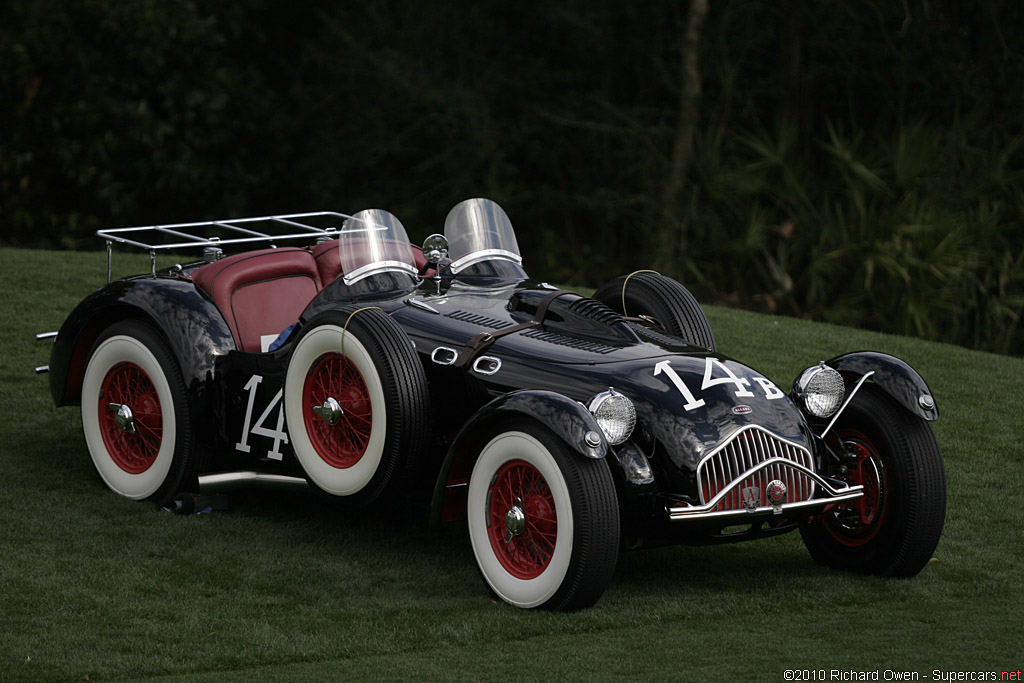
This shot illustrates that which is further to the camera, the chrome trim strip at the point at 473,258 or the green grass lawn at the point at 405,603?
the chrome trim strip at the point at 473,258

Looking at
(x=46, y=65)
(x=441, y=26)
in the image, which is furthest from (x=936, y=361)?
(x=46, y=65)

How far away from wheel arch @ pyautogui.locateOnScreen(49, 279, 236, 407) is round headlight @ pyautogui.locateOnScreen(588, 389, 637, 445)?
7.66 ft

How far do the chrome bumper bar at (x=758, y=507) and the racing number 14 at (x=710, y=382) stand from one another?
0.34 metres

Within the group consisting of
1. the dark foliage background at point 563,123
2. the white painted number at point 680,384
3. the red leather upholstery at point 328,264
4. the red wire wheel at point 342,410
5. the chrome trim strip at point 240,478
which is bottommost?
the chrome trim strip at point 240,478

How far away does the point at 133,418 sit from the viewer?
7.21 meters

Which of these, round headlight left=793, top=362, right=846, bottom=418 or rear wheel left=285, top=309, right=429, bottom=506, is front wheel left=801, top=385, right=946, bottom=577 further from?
rear wheel left=285, top=309, right=429, bottom=506

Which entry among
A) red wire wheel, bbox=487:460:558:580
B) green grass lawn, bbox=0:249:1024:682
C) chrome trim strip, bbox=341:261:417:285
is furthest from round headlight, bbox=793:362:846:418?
chrome trim strip, bbox=341:261:417:285

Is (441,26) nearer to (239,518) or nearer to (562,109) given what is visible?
(562,109)

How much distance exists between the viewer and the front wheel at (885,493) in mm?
5777

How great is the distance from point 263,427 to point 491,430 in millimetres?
1523

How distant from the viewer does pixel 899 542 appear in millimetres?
5824

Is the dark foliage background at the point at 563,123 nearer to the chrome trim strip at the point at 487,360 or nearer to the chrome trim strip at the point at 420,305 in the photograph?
the chrome trim strip at the point at 420,305

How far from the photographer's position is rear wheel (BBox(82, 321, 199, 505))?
6945mm

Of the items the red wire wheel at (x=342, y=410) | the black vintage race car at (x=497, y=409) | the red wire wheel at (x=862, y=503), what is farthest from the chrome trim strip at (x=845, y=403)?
the red wire wheel at (x=342, y=410)
